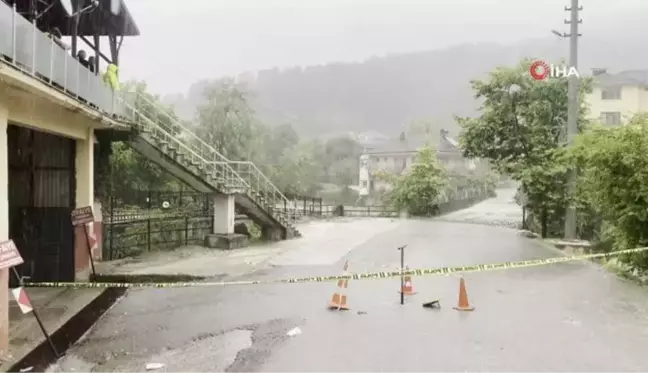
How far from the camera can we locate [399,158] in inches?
3260

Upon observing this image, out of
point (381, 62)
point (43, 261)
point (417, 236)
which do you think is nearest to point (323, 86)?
point (381, 62)

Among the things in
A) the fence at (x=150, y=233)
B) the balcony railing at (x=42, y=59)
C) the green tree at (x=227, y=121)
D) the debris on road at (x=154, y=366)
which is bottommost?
the debris on road at (x=154, y=366)

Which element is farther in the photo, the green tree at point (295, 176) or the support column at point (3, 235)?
the green tree at point (295, 176)

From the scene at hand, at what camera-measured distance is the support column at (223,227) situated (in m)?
21.1

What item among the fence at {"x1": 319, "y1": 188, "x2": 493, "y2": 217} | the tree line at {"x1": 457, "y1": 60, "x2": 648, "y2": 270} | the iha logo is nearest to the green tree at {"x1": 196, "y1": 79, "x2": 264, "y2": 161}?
the fence at {"x1": 319, "y1": 188, "x2": 493, "y2": 217}

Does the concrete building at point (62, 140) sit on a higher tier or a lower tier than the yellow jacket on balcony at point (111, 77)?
lower

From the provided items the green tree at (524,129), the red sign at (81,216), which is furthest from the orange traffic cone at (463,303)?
the green tree at (524,129)

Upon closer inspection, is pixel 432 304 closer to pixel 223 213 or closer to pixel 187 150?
pixel 223 213

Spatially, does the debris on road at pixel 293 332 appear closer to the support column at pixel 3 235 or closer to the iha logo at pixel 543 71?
the support column at pixel 3 235

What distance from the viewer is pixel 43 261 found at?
14.1 m

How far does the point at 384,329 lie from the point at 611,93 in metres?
57.7

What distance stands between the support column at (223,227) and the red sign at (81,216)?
7.67 m

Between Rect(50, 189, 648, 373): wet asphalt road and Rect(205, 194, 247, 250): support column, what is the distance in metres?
5.63

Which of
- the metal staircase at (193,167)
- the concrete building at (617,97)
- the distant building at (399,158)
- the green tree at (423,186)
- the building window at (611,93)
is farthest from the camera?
the distant building at (399,158)
